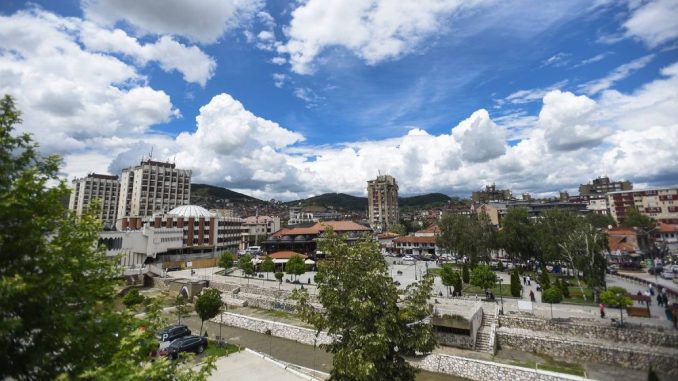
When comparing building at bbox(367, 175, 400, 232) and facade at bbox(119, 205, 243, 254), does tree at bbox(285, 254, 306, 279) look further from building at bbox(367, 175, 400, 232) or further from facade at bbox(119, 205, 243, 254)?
building at bbox(367, 175, 400, 232)

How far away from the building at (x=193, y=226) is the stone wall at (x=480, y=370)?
62149 millimetres

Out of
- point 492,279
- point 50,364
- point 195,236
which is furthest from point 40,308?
point 195,236

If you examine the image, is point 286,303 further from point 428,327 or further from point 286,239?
point 286,239

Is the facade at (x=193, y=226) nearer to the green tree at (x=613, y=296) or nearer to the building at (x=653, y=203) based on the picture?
the green tree at (x=613, y=296)

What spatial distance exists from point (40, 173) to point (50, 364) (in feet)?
11.8

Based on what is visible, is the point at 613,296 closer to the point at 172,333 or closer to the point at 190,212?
the point at 172,333

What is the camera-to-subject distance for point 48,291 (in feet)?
19.2

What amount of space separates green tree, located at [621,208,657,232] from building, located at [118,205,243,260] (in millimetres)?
75201

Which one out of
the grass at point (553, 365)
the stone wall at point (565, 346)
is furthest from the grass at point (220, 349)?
the stone wall at point (565, 346)

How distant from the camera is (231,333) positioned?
107 feet

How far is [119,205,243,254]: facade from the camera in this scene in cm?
7494

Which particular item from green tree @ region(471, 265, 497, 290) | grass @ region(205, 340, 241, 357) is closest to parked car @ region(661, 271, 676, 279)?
grass @ region(205, 340, 241, 357)

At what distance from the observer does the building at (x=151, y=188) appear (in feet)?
383

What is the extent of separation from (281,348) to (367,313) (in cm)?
2081
